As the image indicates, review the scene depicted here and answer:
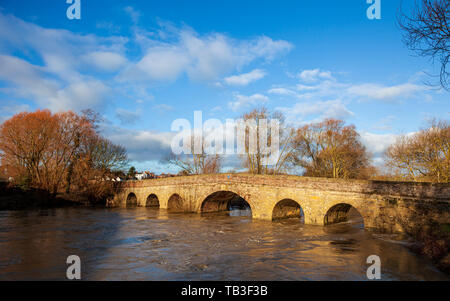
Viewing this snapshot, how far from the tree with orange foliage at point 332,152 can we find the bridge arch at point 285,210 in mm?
9183

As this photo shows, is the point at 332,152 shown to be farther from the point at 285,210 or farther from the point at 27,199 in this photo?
the point at 27,199

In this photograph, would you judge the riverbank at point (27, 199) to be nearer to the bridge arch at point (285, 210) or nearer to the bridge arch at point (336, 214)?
the bridge arch at point (285, 210)

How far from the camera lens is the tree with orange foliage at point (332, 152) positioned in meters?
28.7

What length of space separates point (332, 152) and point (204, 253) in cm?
2156

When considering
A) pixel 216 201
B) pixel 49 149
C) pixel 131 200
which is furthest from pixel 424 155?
pixel 49 149

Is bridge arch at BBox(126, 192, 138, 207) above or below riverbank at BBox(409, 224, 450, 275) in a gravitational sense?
below

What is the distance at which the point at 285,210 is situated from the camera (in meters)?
19.3

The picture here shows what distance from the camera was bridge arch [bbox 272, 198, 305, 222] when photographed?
18.1 meters

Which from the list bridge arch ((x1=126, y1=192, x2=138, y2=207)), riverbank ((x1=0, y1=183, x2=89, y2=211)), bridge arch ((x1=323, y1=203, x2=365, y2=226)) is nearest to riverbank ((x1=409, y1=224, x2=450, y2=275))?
bridge arch ((x1=323, y1=203, x2=365, y2=226))

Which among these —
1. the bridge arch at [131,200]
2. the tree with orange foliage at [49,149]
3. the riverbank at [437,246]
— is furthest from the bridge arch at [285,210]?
the tree with orange foliage at [49,149]

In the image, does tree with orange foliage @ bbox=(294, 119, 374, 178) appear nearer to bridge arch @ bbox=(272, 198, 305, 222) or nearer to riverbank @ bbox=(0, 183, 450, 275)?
bridge arch @ bbox=(272, 198, 305, 222)

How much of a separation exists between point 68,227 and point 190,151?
1869 centimetres

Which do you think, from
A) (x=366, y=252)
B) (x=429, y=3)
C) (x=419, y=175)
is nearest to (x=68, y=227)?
(x=366, y=252)
